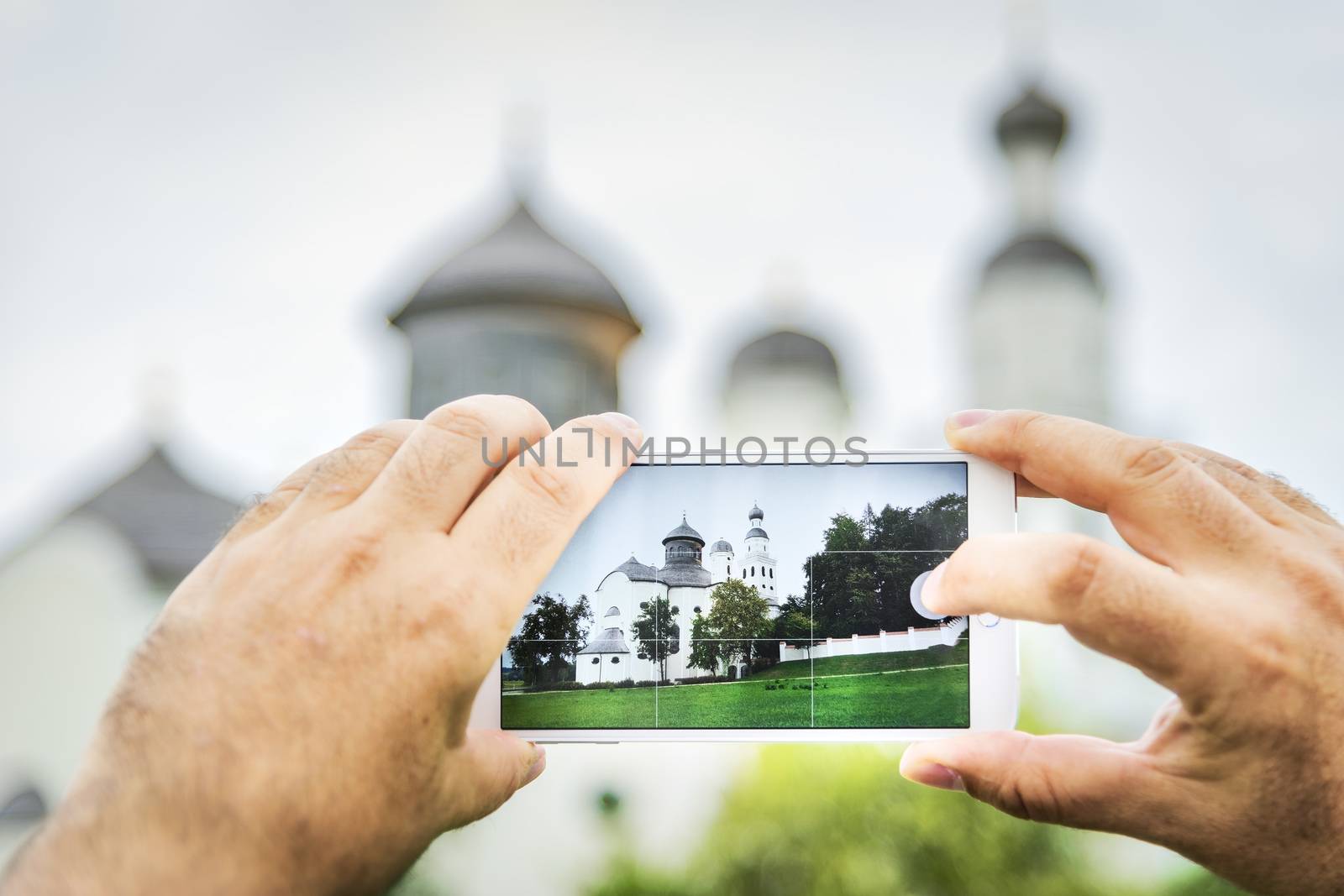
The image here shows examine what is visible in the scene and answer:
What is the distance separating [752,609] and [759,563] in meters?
0.11

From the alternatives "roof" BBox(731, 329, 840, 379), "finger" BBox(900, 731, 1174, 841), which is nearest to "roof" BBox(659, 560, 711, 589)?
"finger" BBox(900, 731, 1174, 841)

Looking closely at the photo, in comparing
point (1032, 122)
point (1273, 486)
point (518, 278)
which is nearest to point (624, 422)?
point (1273, 486)

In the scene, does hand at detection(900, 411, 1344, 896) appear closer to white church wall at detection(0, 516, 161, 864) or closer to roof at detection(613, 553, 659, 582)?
roof at detection(613, 553, 659, 582)

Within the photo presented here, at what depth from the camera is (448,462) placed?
1462 mm

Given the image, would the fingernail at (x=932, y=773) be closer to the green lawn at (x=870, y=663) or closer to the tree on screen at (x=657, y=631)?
the green lawn at (x=870, y=663)

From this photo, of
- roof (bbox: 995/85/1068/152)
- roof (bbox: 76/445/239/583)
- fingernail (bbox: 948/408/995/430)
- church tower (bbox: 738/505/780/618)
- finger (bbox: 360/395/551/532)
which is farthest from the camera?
roof (bbox: 995/85/1068/152)

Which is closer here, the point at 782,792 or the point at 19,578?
the point at 782,792

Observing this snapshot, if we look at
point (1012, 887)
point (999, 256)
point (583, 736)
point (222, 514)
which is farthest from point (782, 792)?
point (999, 256)

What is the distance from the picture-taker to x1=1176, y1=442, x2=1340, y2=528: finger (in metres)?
1.59

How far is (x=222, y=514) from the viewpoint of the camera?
16031 mm

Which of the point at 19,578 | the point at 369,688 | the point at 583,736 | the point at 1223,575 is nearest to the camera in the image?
the point at 369,688

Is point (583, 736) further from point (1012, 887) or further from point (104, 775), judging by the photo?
point (1012, 887)

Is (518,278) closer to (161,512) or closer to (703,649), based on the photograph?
(161,512)

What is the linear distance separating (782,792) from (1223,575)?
656 centimetres
